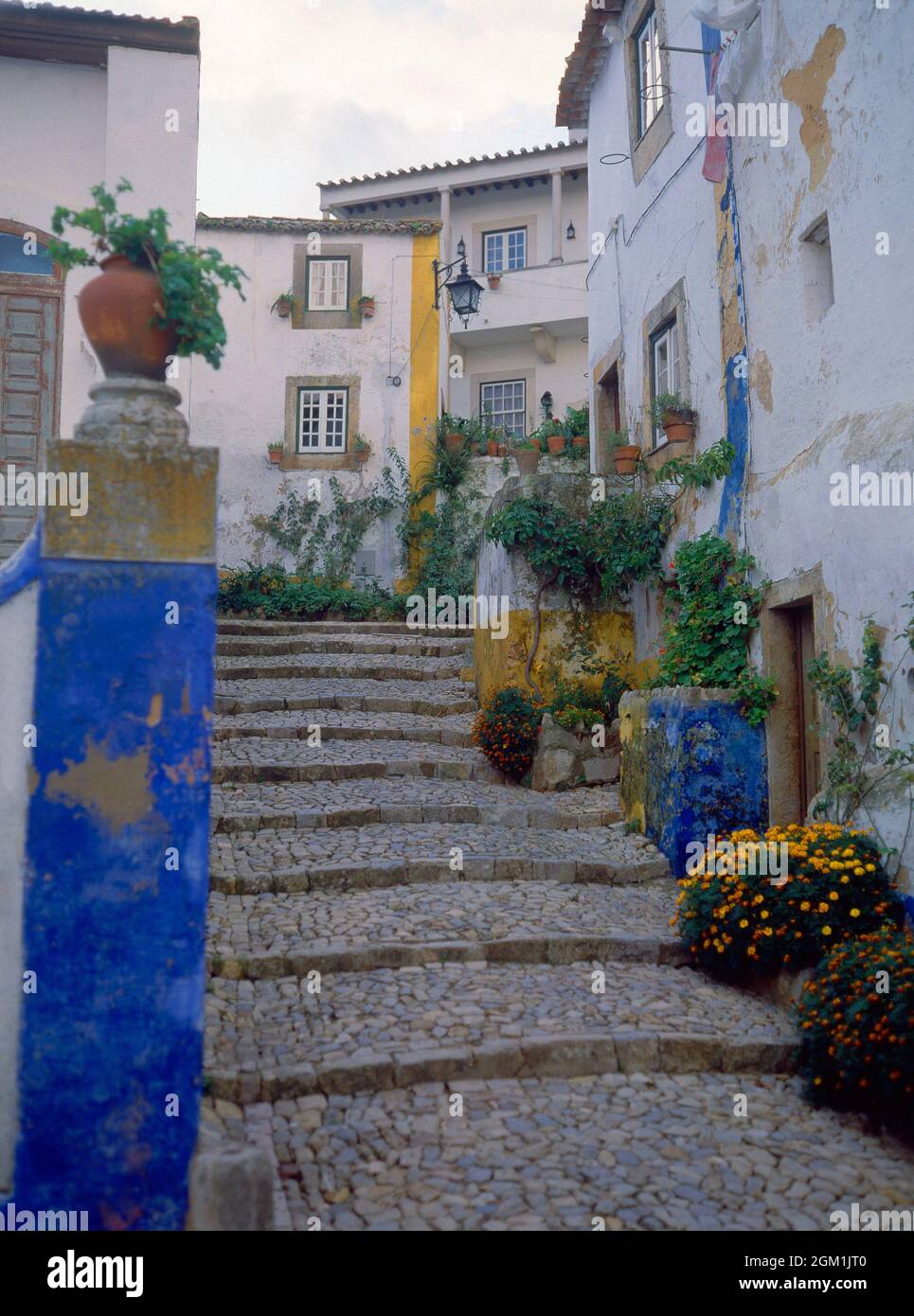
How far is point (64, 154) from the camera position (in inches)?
358

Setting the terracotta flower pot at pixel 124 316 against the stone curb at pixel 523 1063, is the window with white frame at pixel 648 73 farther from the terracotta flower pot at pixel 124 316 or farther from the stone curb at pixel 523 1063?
the stone curb at pixel 523 1063

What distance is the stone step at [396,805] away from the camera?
7691 mm

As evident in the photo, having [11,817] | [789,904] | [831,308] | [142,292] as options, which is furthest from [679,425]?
[11,817]

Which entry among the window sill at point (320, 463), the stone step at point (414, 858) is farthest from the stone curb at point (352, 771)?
the window sill at point (320, 463)

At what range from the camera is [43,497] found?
11.3ft

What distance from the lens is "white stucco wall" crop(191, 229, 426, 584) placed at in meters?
18.3

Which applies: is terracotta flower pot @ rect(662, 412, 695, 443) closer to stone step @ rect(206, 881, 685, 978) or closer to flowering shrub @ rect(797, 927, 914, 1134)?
stone step @ rect(206, 881, 685, 978)

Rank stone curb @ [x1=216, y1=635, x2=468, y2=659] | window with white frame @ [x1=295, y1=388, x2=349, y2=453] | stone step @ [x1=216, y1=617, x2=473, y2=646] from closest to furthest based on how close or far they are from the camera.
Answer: stone curb @ [x1=216, y1=635, x2=468, y2=659], stone step @ [x1=216, y1=617, x2=473, y2=646], window with white frame @ [x1=295, y1=388, x2=349, y2=453]

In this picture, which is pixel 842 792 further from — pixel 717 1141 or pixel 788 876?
pixel 717 1141

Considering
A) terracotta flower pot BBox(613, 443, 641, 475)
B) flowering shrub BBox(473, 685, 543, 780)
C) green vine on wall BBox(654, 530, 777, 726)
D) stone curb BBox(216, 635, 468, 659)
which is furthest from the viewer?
stone curb BBox(216, 635, 468, 659)

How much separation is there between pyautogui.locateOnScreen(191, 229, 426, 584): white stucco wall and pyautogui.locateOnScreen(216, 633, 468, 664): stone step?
4999 mm

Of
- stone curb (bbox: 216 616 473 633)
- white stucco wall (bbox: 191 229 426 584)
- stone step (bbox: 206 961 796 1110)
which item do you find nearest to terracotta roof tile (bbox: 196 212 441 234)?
white stucco wall (bbox: 191 229 426 584)

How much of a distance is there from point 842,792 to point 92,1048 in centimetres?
440

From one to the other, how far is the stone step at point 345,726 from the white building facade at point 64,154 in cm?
307
